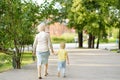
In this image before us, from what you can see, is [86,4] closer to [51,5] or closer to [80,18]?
[80,18]

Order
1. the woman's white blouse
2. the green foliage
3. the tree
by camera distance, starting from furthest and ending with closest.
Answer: the green foliage < the tree < the woman's white blouse

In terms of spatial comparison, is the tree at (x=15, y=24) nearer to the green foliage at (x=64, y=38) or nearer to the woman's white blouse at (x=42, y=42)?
the woman's white blouse at (x=42, y=42)

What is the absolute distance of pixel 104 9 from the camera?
54719mm

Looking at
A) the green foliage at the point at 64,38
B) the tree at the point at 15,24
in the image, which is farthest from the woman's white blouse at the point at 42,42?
the green foliage at the point at 64,38

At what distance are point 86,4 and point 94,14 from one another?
1713mm

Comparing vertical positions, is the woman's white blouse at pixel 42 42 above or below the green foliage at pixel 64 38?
above

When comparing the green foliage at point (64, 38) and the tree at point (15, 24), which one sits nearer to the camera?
the tree at point (15, 24)

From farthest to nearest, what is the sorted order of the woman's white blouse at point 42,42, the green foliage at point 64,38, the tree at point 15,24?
the green foliage at point 64,38 → the tree at point 15,24 → the woman's white blouse at point 42,42

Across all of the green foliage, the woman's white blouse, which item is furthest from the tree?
the green foliage

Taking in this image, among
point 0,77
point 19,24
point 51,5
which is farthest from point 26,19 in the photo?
point 0,77

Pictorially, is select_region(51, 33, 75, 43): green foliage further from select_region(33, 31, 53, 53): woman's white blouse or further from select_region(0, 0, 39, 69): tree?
select_region(33, 31, 53, 53): woman's white blouse

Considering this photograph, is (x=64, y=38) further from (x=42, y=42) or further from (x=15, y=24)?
(x=42, y=42)

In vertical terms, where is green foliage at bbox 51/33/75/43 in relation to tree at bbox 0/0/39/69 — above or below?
below

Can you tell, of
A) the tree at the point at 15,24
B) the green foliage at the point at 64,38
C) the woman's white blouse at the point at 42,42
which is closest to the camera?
the woman's white blouse at the point at 42,42
